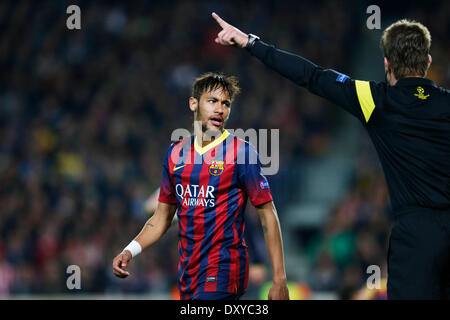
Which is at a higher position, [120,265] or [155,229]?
[155,229]

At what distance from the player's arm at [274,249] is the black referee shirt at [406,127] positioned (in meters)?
0.83

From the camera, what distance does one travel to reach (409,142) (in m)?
3.37

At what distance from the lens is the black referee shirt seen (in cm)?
332

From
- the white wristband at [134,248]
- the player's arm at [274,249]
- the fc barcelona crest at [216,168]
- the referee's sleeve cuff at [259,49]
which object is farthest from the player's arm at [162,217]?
the referee's sleeve cuff at [259,49]

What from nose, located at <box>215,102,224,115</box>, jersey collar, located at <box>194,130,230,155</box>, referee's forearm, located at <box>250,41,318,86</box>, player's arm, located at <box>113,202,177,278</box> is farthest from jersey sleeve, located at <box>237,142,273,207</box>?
referee's forearm, located at <box>250,41,318,86</box>

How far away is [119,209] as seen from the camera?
35.9 ft

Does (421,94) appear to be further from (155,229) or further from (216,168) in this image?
(155,229)

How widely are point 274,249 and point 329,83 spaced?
43.4 inches

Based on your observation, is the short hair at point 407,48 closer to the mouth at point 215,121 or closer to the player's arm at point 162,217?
the mouth at point 215,121

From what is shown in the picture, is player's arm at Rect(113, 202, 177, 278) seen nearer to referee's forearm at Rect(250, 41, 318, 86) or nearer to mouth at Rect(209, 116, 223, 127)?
mouth at Rect(209, 116, 223, 127)

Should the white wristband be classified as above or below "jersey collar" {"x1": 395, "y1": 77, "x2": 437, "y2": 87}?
below

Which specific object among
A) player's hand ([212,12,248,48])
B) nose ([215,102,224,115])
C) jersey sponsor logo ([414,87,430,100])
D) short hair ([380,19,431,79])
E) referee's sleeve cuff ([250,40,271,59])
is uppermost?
player's hand ([212,12,248,48])

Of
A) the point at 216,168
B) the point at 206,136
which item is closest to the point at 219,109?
the point at 206,136

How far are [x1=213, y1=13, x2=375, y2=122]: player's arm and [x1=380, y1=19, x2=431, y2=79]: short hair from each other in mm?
182
